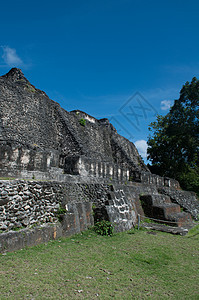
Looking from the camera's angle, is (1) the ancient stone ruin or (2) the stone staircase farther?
(2) the stone staircase

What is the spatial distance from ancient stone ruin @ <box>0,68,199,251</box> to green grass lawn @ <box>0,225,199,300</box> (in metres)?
0.56

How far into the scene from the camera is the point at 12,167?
185 inches

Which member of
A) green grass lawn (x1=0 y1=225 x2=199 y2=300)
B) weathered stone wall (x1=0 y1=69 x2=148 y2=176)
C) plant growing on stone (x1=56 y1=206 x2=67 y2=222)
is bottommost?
green grass lawn (x1=0 y1=225 x2=199 y2=300)

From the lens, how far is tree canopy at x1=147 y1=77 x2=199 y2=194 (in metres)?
18.8

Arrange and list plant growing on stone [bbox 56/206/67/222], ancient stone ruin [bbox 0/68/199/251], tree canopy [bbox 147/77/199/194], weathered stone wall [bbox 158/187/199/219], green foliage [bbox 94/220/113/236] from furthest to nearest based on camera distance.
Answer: tree canopy [bbox 147/77/199/194] → weathered stone wall [bbox 158/187/199/219] → green foliage [bbox 94/220/113/236] → plant growing on stone [bbox 56/206/67/222] → ancient stone ruin [bbox 0/68/199/251]

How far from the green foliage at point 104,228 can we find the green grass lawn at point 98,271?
507mm

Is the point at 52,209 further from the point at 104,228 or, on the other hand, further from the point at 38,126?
the point at 38,126

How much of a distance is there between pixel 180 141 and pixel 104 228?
16505 millimetres

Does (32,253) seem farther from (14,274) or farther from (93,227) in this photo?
(93,227)

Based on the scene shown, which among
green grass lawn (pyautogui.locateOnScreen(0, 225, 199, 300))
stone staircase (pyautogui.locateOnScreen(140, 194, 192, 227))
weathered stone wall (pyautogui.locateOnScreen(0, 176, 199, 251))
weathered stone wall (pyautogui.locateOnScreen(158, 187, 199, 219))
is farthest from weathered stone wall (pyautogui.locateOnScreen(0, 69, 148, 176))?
weathered stone wall (pyautogui.locateOnScreen(158, 187, 199, 219))

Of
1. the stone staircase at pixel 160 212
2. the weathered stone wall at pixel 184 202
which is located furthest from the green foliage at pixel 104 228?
the weathered stone wall at pixel 184 202

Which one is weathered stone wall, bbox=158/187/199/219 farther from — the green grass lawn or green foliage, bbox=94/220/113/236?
green foliage, bbox=94/220/113/236

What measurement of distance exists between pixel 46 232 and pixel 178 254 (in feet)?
9.35

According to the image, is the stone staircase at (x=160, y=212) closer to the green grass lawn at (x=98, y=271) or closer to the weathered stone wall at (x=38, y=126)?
the weathered stone wall at (x=38, y=126)
